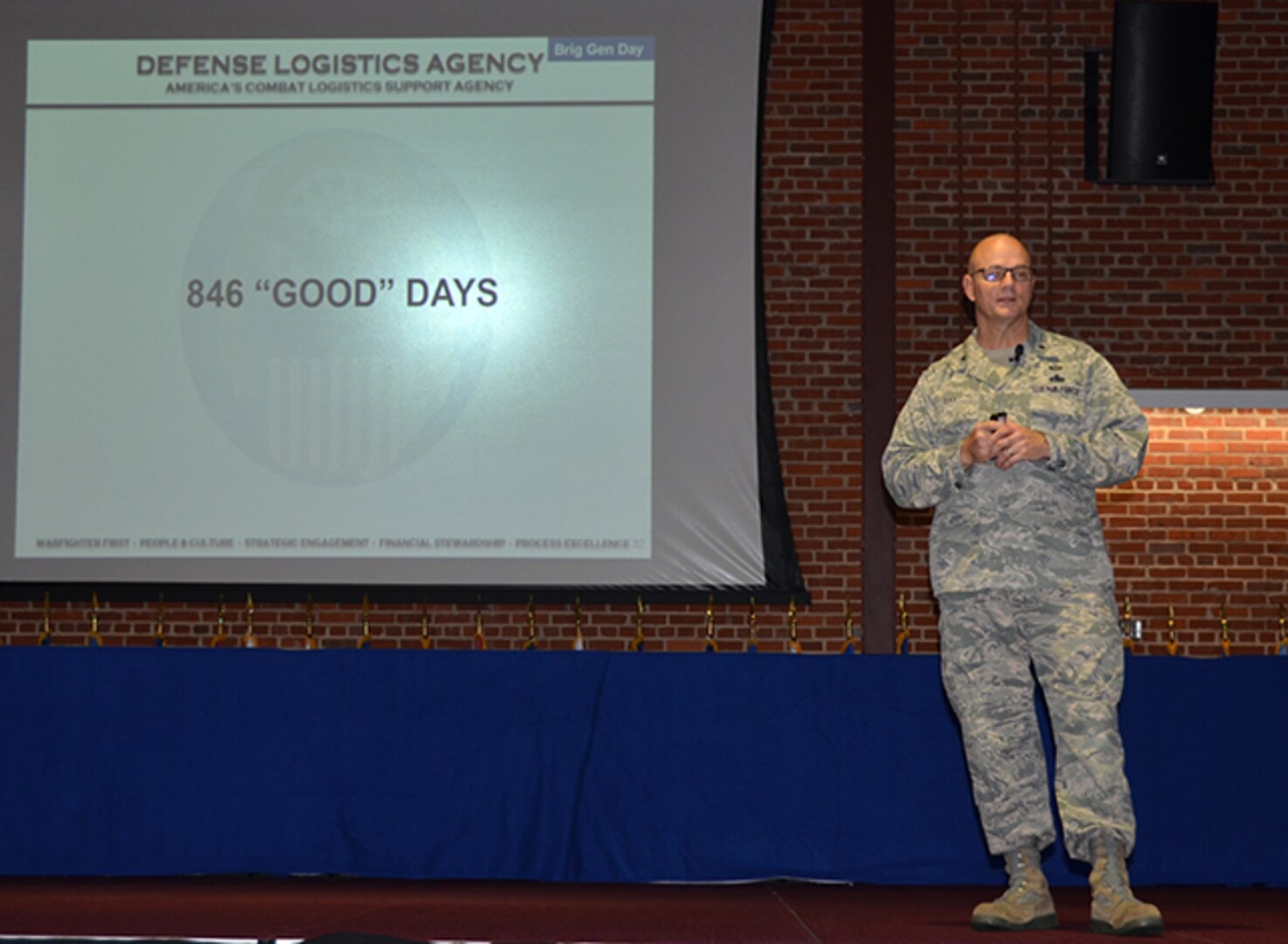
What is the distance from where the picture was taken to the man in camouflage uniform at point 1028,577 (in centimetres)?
314

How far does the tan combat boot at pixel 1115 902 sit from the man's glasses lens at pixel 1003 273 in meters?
1.21

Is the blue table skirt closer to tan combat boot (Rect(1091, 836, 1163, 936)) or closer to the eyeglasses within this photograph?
tan combat boot (Rect(1091, 836, 1163, 936))

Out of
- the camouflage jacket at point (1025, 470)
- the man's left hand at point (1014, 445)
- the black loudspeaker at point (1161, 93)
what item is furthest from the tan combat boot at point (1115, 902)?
the black loudspeaker at point (1161, 93)

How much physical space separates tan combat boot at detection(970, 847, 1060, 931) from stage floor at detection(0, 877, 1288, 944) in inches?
1.9

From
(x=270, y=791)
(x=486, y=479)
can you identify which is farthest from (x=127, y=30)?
(x=270, y=791)

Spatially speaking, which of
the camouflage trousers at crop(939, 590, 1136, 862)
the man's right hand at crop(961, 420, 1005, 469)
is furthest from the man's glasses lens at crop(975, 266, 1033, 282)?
the camouflage trousers at crop(939, 590, 1136, 862)

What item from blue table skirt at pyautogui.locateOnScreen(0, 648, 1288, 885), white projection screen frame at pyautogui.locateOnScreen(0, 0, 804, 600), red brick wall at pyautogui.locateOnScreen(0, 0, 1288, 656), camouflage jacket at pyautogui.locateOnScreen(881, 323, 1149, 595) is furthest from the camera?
red brick wall at pyautogui.locateOnScreen(0, 0, 1288, 656)

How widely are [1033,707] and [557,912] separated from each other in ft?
3.90

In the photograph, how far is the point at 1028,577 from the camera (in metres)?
A: 3.23

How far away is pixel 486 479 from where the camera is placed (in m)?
5.70

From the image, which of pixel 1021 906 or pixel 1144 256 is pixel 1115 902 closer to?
pixel 1021 906

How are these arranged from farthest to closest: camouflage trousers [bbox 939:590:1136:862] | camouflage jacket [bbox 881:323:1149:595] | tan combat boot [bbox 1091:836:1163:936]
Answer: camouflage jacket [bbox 881:323:1149:595]
camouflage trousers [bbox 939:590:1136:862]
tan combat boot [bbox 1091:836:1163:936]

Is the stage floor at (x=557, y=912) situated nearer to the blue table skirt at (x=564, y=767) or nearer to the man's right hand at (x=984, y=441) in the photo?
the blue table skirt at (x=564, y=767)

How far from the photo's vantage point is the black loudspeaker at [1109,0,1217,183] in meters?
5.96
